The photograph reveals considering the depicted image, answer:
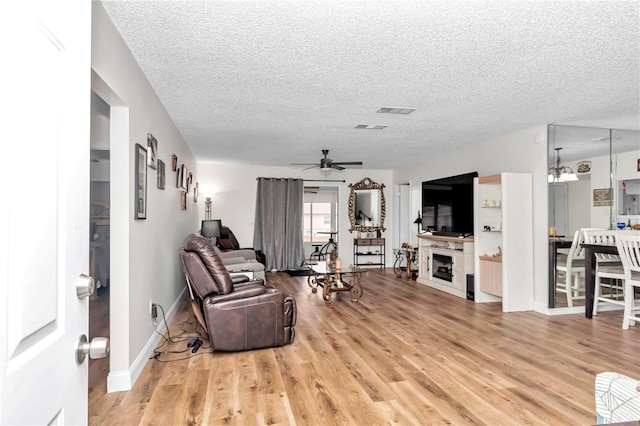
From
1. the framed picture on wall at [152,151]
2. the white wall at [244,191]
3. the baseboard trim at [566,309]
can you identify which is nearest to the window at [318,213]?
the white wall at [244,191]

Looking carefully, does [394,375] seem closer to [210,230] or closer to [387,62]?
[387,62]

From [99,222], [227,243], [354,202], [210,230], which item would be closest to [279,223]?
[227,243]

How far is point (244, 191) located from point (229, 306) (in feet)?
17.2

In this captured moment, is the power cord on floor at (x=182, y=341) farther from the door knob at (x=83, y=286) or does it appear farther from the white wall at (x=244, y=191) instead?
the white wall at (x=244, y=191)

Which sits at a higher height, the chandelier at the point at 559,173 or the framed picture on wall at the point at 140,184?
the chandelier at the point at 559,173

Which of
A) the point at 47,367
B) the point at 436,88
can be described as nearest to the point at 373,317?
the point at 436,88

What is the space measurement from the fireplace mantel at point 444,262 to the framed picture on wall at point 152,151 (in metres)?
4.40

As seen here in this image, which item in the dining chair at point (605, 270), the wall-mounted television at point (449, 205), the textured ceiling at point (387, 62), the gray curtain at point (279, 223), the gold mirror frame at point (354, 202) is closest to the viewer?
the textured ceiling at point (387, 62)

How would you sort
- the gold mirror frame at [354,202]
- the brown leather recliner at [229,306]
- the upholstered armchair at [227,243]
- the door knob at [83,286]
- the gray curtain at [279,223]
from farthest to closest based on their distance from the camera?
the gold mirror frame at [354,202]
the gray curtain at [279,223]
the upholstered armchair at [227,243]
the brown leather recliner at [229,306]
the door knob at [83,286]

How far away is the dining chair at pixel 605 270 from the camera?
4.51 m

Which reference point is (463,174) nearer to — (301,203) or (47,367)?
(301,203)

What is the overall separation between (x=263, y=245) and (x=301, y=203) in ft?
4.10

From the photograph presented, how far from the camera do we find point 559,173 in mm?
4785

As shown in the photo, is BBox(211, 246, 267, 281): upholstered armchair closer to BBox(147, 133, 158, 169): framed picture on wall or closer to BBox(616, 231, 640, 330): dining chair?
BBox(147, 133, 158, 169): framed picture on wall
